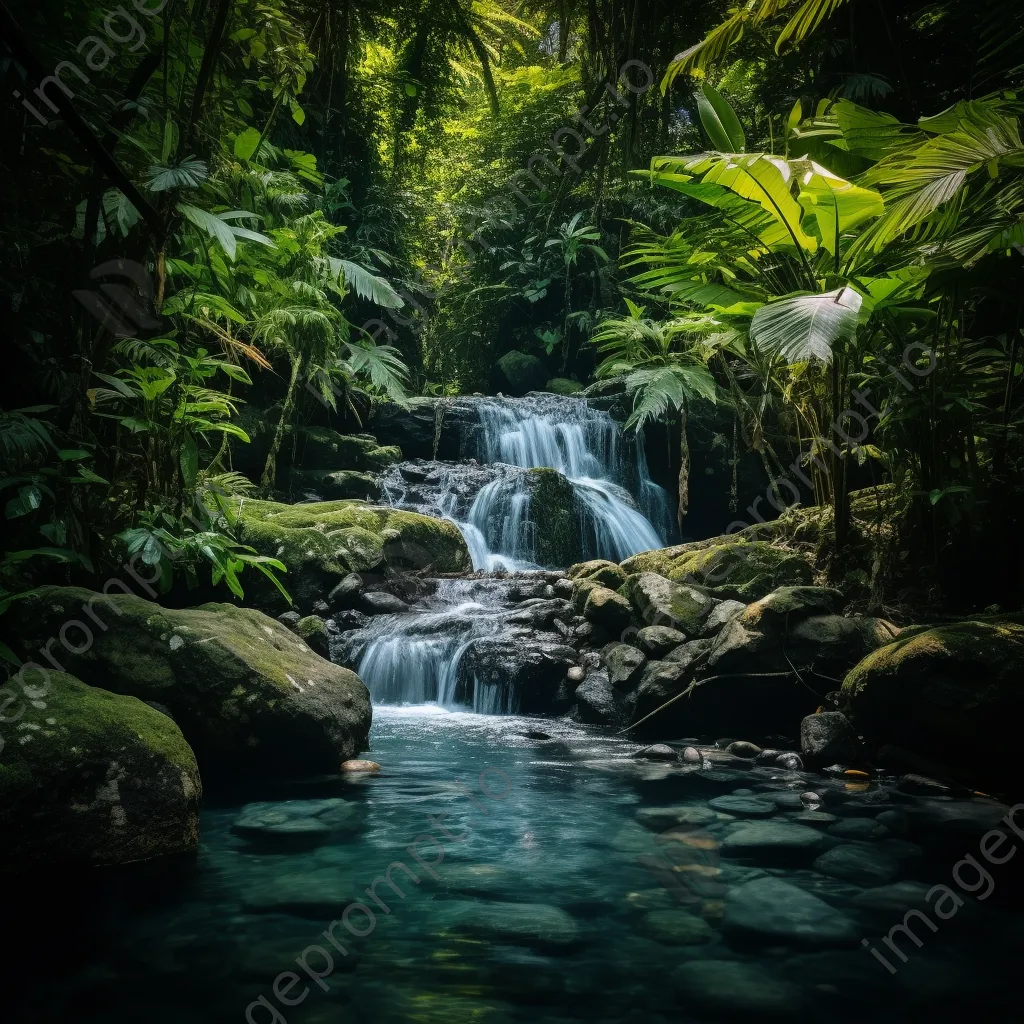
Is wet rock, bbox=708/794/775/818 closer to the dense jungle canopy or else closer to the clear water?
the clear water

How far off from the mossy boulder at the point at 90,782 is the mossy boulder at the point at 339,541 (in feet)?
14.6

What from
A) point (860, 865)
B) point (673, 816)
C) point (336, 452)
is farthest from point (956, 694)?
point (336, 452)

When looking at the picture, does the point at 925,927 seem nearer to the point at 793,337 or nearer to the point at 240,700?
the point at 793,337

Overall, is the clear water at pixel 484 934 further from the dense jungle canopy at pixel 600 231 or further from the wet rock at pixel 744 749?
the dense jungle canopy at pixel 600 231

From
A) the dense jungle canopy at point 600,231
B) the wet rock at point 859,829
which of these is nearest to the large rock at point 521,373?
the dense jungle canopy at point 600,231

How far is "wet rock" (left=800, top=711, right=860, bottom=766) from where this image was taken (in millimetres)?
4535

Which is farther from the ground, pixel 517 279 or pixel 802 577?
pixel 517 279

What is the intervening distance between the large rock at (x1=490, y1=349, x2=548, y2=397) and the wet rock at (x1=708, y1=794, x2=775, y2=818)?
47.7ft

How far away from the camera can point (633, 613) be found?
6.72m

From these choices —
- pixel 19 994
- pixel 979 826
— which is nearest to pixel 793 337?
pixel 979 826

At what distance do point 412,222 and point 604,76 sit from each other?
46.5 ft

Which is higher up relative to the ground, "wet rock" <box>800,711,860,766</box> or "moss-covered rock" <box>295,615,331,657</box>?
"moss-covered rock" <box>295,615,331,657</box>

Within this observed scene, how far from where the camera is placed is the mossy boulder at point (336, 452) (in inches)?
452

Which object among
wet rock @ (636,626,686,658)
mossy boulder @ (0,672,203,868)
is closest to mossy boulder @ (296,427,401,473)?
wet rock @ (636,626,686,658)
